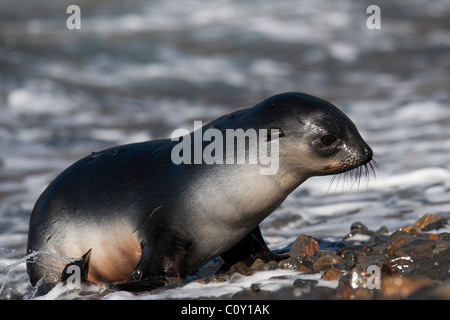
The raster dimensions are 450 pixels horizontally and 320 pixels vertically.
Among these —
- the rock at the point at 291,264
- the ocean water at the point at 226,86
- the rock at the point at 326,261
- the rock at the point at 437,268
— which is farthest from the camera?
the ocean water at the point at 226,86

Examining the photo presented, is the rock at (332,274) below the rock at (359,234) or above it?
below

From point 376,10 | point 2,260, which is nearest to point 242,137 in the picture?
point 2,260

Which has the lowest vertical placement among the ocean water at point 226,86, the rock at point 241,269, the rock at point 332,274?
the rock at point 332,274

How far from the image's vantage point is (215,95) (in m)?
12.7

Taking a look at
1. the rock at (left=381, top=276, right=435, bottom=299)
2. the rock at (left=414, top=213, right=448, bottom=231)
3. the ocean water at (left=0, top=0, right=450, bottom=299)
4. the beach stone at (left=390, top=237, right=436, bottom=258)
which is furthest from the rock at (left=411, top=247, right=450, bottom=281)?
the rock at (left=414, top=213, right=448, bottom=231)

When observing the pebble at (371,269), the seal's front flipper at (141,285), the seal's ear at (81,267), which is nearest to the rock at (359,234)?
the pebble at (371,269)

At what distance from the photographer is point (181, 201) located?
429cm

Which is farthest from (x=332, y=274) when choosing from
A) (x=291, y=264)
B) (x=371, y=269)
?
(x=291, y=264)

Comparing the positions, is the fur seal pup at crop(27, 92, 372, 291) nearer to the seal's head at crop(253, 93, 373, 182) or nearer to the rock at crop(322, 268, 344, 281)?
the seal's head at crop(253, 93, 373, 182)

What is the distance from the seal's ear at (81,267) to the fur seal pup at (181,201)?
0.01 meters

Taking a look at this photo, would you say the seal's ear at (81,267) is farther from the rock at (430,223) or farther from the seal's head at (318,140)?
the rock at (430,223)

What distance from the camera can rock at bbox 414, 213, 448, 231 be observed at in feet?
17.1

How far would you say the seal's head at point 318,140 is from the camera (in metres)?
4.24

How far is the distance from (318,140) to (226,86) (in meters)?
9.05
